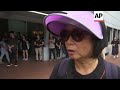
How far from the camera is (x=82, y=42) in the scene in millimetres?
1857

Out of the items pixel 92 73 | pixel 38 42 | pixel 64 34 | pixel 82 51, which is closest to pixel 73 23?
pixel 64 34

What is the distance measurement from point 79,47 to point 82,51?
1.7 inches

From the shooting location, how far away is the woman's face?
176cm

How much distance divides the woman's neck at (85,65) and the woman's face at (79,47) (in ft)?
0.20

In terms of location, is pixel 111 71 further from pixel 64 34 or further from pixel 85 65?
pixel 64 34

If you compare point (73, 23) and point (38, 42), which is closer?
point (73, 23)

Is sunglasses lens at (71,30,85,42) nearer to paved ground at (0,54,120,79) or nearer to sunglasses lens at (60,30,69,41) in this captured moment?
sunglasses lens at (60,30,69,41)

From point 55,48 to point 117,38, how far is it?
63 centimetres

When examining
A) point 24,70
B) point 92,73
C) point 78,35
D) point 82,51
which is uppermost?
point 78,35

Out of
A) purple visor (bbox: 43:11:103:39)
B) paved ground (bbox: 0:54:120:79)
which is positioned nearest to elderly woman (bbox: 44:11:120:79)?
purple visor (bbox: 43:11:103:39)

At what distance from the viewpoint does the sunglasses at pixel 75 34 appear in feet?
5.87

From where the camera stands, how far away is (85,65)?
1654 millimetres
